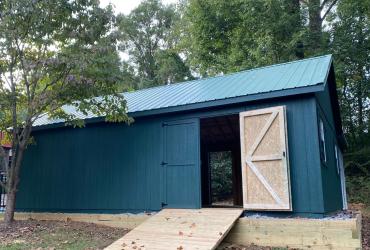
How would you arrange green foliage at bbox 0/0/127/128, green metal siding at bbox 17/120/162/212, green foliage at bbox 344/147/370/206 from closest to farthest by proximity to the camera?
green foliage at bbox 0/0/127/128
green metal siding at bbox 17/120/162/212
green foliage at bbox 344/147/370/206

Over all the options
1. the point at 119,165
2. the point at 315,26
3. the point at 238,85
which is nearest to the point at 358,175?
the point at 315,26

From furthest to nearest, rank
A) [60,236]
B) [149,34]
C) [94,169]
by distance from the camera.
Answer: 1. [149,34]
2. [94,169]
3. [60,236]

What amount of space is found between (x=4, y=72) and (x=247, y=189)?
18.9 feet

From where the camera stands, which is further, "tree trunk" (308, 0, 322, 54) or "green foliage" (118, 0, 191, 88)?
"green foliage" (118, 0, 191, 88)

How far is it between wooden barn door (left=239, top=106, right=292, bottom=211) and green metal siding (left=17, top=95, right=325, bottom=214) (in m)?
0.18

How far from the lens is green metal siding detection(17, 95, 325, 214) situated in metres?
6.32

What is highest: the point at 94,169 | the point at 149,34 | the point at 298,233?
the point at 149,34

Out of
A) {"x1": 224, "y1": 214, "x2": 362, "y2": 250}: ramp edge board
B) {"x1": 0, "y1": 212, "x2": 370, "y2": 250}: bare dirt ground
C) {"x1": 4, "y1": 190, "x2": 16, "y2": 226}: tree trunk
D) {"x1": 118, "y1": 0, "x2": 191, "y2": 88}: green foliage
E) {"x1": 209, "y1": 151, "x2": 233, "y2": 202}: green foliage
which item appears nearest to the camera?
{"x1": 224, "y1": 214, "x2": 362, "y2": 250}: ramp edge board

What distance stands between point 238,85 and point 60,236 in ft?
15.7

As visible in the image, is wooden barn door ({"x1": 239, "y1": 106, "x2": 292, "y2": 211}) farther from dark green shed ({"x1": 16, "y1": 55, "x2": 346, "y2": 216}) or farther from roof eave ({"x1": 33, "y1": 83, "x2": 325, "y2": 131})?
roof eave ({"x1": 33, "y1": 83, "x2": 325, "y2": 131})

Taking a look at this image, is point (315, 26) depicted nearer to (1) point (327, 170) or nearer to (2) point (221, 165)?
(2) point (221, 165)

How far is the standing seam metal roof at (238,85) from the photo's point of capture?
268 inches

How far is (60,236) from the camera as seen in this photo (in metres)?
6.85

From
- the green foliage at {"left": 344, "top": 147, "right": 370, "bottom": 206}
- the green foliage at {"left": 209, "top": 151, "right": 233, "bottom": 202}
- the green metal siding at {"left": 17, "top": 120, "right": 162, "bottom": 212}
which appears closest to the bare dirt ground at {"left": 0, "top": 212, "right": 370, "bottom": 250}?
the green metal siding at {"left": 17, "top": 120, "right": 162, "bottom": 212}
